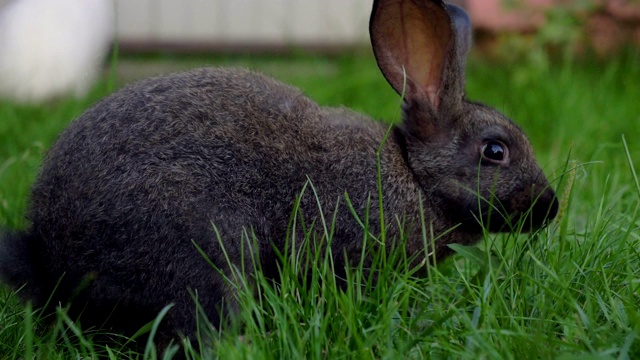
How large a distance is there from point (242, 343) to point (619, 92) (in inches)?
167

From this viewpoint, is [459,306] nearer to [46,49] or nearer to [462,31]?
[462,31]

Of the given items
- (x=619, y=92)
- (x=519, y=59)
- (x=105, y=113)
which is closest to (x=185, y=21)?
(x=519, y=59)

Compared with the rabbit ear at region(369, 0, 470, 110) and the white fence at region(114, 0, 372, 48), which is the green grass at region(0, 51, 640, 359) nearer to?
the rabbit ear at region(369, 0, 470, 110)

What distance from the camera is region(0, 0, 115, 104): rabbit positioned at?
6.46m

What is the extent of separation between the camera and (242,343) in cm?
233

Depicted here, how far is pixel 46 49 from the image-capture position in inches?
264

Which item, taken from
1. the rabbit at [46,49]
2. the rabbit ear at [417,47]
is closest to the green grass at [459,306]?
the rabbit ear at [417,47]

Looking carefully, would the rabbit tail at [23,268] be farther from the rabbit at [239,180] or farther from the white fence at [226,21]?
the white fence at [226,21]

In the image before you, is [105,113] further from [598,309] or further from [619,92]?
[619,92]

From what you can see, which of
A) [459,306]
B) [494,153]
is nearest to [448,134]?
[494,153]

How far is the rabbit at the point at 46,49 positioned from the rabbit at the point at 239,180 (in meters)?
3.42

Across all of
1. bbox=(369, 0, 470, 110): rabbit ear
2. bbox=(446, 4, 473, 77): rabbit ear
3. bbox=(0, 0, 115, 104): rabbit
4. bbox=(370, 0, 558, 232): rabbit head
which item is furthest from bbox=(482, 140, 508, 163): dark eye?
bbox=(0, 0, 115, 104): rabbit

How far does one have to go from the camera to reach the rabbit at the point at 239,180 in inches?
107

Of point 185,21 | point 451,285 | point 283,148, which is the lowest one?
point 185,21
